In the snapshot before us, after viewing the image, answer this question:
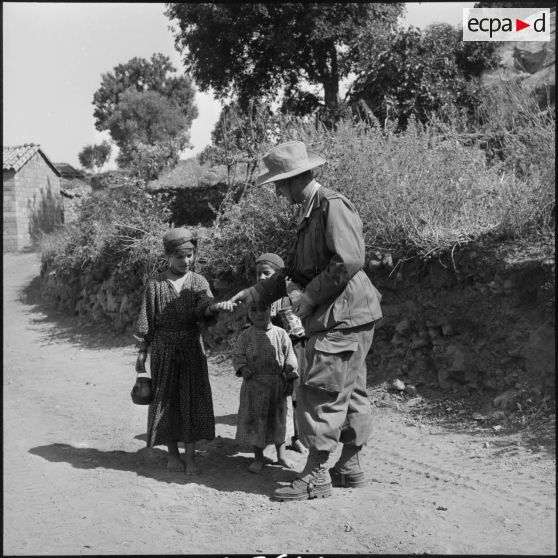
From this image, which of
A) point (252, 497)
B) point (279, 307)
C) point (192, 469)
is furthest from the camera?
point (279, 307)

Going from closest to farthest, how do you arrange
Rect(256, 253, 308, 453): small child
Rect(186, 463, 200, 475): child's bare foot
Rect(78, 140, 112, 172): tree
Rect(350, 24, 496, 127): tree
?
Rect(186, 463, 200, 475): child's bare foot → Rect(256, 253, 308, 453): small child → Rect(350, 24, 496, 127): tree → Rect(78, 140, 112, 172): tree

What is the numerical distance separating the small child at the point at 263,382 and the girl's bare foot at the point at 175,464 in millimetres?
470

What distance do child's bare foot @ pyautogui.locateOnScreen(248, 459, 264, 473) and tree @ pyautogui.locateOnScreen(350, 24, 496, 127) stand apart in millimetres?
10004

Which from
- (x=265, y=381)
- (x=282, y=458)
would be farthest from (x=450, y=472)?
(x=265, y=381)

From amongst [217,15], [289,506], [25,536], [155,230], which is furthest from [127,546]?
[217,15]

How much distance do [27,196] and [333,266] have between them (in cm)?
2244

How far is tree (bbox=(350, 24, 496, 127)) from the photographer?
13352mm

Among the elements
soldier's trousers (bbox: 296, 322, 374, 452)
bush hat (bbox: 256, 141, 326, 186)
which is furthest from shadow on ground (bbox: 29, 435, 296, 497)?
bush hat (bbox: 256, 141, 326, 186)

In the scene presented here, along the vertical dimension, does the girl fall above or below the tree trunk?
below

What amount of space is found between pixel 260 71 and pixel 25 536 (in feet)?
48.9

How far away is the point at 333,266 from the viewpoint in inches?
142

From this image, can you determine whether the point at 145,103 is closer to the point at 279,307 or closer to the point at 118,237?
the point at 118,237

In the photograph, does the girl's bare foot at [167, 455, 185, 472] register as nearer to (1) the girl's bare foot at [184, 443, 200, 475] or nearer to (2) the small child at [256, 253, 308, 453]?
(1) the girl's bare foot at [184, 443, 200, 475]

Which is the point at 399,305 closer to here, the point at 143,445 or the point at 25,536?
the point at 143,445
